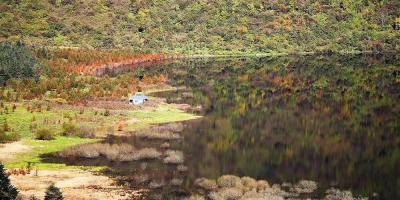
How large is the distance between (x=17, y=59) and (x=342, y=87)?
51212mm

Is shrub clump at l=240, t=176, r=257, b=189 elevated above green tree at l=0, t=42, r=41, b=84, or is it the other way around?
green tree at l=0, t=42, r=41, b=84

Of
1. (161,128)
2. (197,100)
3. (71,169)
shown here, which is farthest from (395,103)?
(71,169)

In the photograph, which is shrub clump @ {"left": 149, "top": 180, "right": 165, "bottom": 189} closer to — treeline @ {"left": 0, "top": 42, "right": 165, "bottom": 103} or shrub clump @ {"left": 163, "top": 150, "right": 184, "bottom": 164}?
shrub clump @ {"left": 163, "top": 150, "right": 184, "bottom": 164}

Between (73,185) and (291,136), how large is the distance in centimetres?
2335

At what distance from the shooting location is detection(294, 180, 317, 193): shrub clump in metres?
33.5

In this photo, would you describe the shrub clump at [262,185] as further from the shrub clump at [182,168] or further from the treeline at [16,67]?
the treeline at [16,67]

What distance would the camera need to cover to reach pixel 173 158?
131 ft

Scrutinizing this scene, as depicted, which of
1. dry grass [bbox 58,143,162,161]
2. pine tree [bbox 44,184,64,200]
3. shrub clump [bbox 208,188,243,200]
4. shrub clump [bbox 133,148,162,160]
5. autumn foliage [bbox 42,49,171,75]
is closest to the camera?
pine tree [bbox 44,184,64,200]

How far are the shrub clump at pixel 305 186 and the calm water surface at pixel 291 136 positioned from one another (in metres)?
0.58

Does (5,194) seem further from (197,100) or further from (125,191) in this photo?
(197,100)

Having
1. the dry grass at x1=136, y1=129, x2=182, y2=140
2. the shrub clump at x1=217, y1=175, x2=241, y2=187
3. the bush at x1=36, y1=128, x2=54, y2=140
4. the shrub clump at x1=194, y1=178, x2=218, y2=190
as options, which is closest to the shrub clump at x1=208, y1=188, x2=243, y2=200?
the shrub clump at x1=194, y1=178, x2=218, y2=190

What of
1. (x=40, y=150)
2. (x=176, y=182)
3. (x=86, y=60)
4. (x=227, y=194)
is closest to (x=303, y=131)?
(x=176, y=182)

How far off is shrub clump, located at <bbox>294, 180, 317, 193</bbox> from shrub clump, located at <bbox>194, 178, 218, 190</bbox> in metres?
4.89

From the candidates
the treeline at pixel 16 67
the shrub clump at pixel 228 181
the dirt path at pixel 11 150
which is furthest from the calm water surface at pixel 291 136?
the treeline at pixel 16 67
